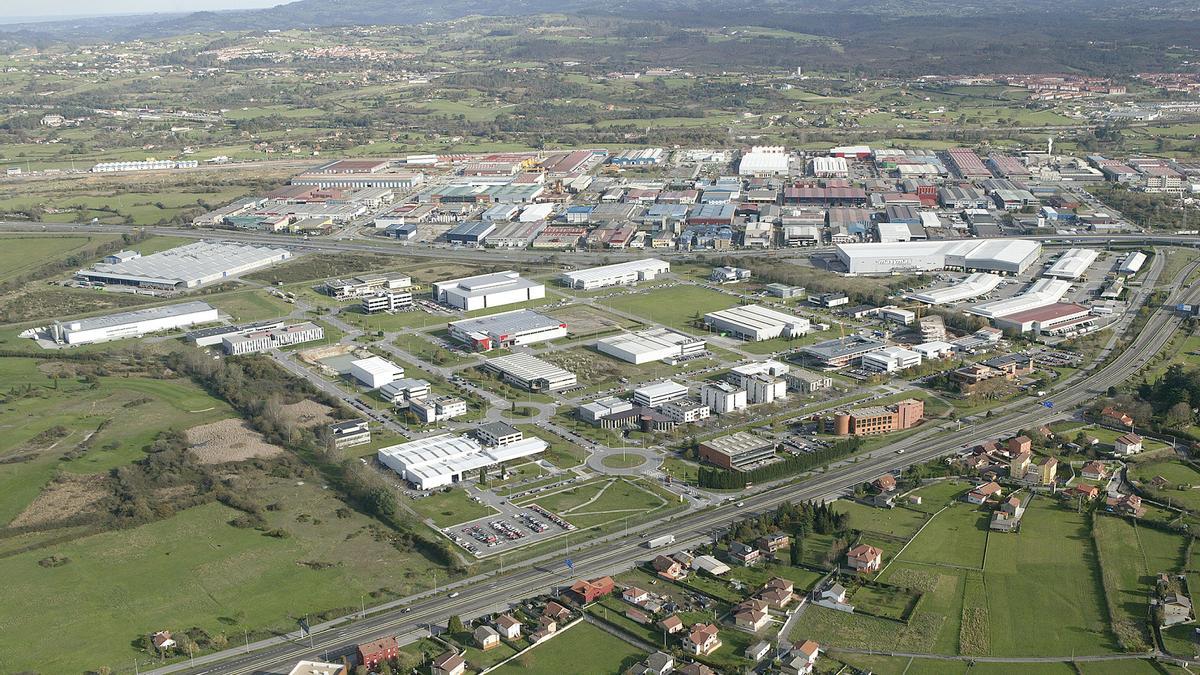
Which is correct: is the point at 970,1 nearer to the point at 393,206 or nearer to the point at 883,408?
the point at 393,206

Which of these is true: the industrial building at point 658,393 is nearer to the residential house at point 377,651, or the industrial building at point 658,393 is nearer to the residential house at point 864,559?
the residential house at point 864,559

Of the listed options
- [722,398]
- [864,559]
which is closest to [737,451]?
[722,398]

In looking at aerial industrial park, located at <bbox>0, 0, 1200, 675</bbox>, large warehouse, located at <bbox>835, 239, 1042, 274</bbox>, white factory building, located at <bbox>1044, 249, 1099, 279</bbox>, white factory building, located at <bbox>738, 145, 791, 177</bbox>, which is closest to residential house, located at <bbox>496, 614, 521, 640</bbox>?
aerial industrial park, located at <bbox>0, 0, 1200, 675</bbox>

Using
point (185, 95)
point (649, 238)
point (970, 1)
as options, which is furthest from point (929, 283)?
point (970, 1)

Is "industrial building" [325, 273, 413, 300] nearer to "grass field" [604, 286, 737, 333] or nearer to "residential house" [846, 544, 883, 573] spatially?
"grass field" [604, 286, 737, 333]

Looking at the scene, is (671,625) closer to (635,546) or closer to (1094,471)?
(635,546)

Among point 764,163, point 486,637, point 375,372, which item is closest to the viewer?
point 486,637
